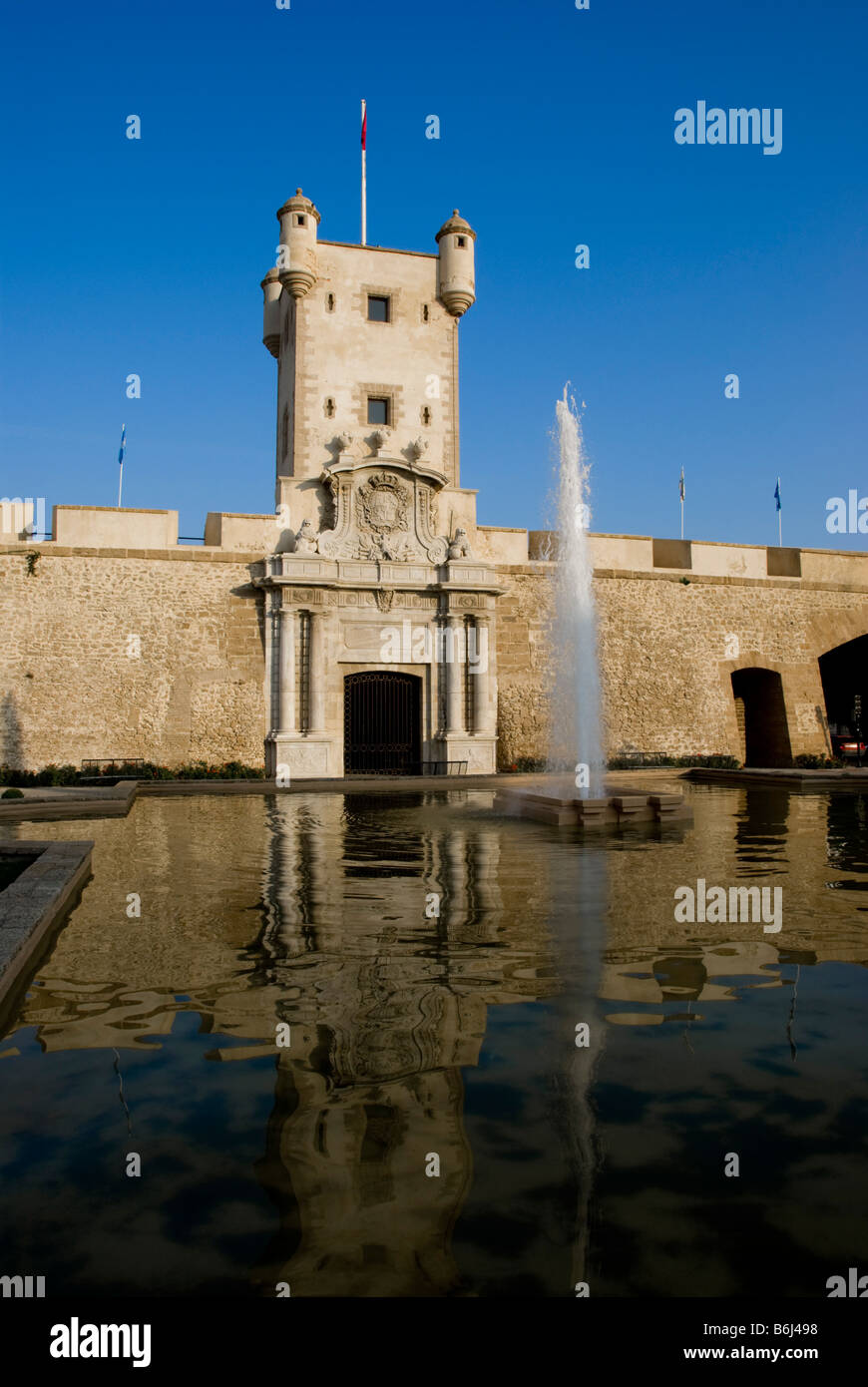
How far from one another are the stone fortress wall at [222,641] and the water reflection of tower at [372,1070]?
14191 millimetres

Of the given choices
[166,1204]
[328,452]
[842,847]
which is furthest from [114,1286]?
[328,452]

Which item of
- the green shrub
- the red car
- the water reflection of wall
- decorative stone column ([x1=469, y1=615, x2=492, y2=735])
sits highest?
decorative stone column ([x1=469, y1=615, x2=492, y2=735])

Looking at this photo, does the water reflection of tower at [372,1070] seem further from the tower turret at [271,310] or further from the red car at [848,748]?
the red car at [848,748]

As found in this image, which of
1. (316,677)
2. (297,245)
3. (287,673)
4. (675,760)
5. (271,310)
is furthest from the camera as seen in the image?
(271,310)

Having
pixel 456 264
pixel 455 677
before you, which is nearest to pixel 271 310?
pixel 456 264

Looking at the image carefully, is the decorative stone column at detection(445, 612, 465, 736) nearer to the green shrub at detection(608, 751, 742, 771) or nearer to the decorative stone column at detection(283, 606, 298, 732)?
the decorative stone column at detection(283, 606, 298, 732)

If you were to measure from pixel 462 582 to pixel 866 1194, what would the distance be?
64.8 ft

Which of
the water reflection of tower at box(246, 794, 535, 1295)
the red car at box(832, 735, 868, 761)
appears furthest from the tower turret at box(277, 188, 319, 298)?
the red car at box(832, 735, 868, 761)

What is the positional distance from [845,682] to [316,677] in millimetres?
21880

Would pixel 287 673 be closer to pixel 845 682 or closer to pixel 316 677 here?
pixel 316 677

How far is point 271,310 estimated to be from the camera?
25.3 m

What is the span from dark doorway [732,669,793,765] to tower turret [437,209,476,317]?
44.2 ft

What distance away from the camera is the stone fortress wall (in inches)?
786
